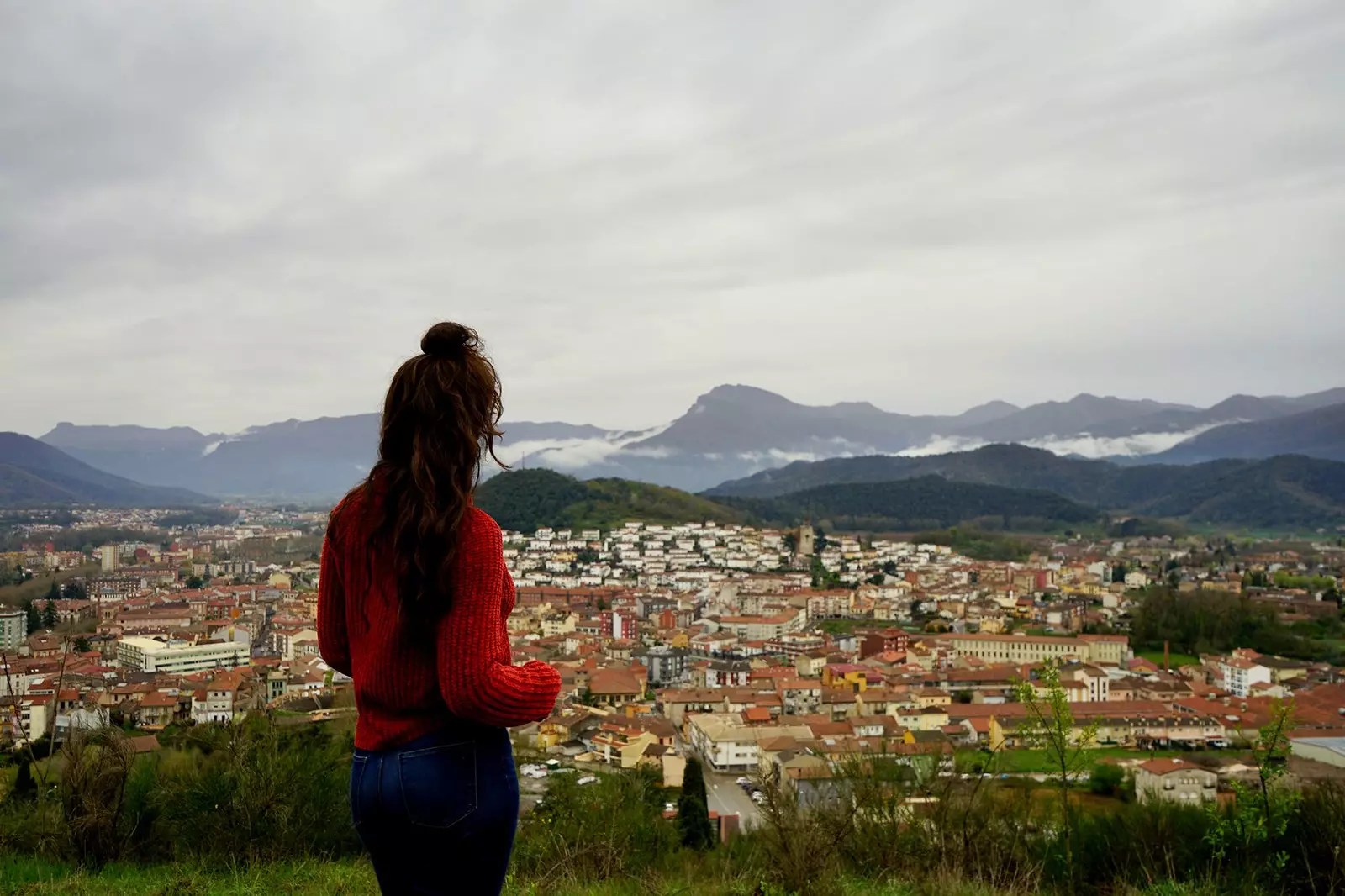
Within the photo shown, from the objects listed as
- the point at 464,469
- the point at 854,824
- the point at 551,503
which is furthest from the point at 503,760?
the point at 551,503

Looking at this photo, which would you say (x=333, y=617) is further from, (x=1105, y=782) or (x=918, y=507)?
(x=918, y=507)

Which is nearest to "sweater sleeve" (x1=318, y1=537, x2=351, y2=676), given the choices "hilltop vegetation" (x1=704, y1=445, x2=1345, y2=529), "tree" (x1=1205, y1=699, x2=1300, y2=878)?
"tree" (x1=1205, y1=699, x2=1300, y2=878)

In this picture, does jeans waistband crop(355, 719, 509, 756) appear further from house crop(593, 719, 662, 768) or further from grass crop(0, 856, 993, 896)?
house crop(593, 719, 662, 768)

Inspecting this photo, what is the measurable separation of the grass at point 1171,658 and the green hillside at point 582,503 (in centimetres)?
3550

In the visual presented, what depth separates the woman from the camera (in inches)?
47.0

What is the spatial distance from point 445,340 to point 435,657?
426 millimetres

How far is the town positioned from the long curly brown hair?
254cm

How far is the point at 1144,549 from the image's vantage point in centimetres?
6128

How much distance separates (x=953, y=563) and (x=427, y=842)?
55.8 meters

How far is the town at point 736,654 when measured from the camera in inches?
461

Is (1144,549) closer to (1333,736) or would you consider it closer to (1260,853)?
(1333,736)

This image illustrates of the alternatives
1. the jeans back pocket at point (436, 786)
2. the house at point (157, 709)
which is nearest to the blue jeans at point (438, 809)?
the jeans back pocket at point (436, 786)

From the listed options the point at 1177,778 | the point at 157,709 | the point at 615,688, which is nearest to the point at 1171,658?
the point at 615,688

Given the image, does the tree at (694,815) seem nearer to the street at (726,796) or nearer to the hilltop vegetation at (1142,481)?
the street at (726,796)
